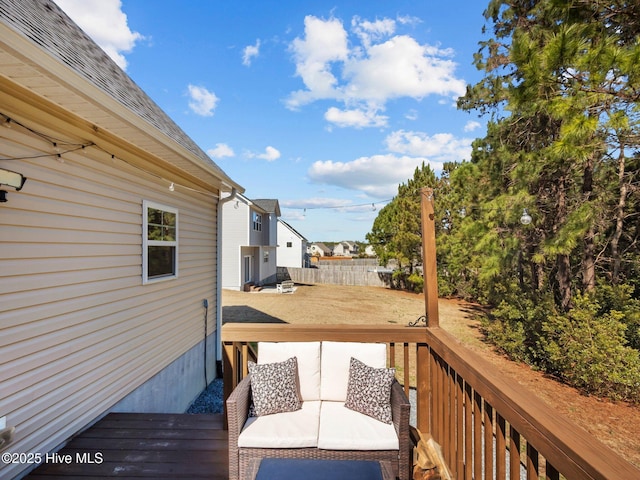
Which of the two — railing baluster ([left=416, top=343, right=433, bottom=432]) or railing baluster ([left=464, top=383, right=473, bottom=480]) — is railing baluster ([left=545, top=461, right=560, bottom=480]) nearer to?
railing baluster ([left=464, top=383, right=473, bottom=480])

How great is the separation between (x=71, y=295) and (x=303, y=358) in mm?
2103

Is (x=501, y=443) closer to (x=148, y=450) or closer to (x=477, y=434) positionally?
(x=477, y=434)

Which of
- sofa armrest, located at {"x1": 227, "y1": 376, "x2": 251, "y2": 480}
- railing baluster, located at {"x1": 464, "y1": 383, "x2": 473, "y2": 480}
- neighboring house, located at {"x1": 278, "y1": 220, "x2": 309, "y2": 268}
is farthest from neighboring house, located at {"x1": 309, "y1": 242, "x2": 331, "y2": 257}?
railing baluster, located at {"x1": 464, "y1": 383, "x2": 473, "y2": 480}

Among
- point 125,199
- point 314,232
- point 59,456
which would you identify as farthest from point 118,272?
point 314,232

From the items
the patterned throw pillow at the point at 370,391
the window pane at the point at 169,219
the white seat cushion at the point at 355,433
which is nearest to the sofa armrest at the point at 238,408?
the white seat cushion at the point at 355,433

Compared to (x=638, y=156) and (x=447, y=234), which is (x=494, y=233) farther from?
(x=447, y=234)

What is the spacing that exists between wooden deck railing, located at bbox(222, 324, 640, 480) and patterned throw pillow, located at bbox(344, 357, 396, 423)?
0.90 feet

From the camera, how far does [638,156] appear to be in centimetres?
610

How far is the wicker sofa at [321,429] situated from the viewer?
2.20m

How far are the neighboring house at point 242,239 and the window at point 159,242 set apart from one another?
1050cm

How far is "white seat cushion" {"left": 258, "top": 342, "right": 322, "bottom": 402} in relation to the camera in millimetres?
2744

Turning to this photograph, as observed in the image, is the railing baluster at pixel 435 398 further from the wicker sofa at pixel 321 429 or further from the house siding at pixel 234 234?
the house siding at pixel 234 234

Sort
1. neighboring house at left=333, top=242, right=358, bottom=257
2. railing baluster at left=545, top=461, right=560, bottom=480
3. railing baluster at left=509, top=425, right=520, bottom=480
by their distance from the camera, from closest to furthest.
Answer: railing baluster at left=545, top=461, right=560, bottom=480, railing baluster at left=509, top=425, right=520, bottom=480, neighboring house at left=333, top=242, right=358, bottom=257

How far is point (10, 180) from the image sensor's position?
2143 millimetres
